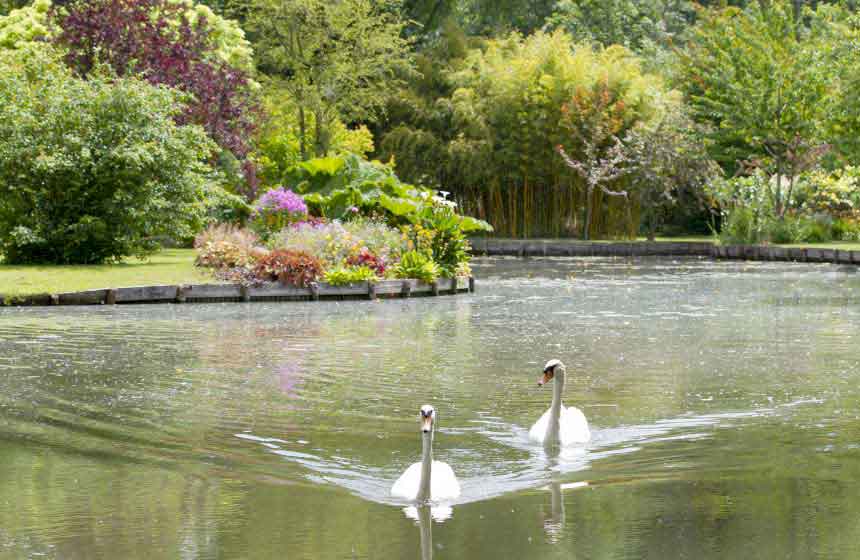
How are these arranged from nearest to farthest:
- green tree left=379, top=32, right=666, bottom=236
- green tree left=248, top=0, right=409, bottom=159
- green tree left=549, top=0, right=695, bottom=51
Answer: green tree left=248, top=0, right=409, bottom=159, green tree left=379, top=32, right=666, bottom=236, green tree left=549, top=0, right=695, bottom=51

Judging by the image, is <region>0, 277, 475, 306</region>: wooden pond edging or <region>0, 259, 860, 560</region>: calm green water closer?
<region>0, 259, 860, 560</region>: calm green water

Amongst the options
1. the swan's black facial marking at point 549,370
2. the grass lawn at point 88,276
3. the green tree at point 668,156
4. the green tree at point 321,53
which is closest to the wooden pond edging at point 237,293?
the grass lawn at point 88,276

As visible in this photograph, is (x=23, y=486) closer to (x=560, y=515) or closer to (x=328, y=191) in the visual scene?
(x=560, y=515)

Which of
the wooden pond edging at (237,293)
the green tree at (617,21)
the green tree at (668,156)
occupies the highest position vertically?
the green tree at (617,21)

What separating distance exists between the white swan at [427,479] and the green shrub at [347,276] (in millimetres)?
16049

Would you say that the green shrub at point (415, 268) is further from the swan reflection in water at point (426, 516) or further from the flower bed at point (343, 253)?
the swan reflection in water at point (426, 516)

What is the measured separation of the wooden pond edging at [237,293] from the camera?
23094 millimetres

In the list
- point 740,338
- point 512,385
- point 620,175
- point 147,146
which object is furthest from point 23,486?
point 620,175

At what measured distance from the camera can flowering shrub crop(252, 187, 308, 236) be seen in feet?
105

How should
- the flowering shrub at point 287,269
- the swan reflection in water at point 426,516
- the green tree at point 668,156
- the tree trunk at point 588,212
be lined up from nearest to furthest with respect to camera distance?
the swan reflection in water at point 426,516
the flowering shrub at point 287,269
the green tree at point 668,156
the tree trunk at point 588,212

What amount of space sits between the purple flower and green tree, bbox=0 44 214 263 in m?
2.21

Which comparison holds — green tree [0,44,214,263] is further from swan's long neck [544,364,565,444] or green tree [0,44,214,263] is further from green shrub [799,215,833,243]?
green shrub [799,215,833,243]

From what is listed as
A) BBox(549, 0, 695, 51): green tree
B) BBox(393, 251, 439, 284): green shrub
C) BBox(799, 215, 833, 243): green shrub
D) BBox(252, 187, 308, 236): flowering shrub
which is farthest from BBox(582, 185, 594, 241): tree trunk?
BBox(393, 251, 439, 284): green shrub

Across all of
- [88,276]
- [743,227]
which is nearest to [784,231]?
[743,227]
